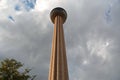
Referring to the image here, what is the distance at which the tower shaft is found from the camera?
76.8 ft

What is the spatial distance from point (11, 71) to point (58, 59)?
6.30m

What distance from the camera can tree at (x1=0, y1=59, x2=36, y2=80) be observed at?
2123 centimetres

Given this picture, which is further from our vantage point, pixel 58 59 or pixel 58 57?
pixel 58 57

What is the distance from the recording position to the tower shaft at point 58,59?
2341cm

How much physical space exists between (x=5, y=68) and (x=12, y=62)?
115cm

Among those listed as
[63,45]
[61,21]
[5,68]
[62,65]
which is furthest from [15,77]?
[61,21]

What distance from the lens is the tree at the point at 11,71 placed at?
836 inches

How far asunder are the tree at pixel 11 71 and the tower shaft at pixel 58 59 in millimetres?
3090

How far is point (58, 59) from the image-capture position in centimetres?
2539

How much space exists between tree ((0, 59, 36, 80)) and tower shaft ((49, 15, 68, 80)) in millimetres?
3090

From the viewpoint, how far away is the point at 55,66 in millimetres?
24719

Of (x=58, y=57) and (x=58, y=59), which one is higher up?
(x=58, y=57)

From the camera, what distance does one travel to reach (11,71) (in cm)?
2159

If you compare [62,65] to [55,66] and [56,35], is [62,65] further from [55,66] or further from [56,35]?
[56,35]
